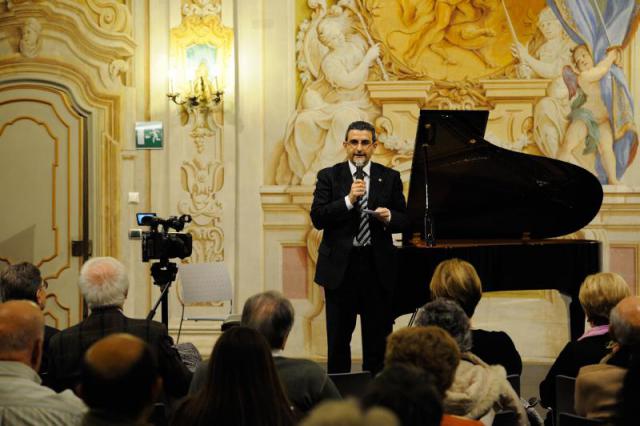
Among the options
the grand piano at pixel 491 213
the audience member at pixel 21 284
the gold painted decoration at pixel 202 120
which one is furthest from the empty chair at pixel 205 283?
the audience member at pixel 21 284

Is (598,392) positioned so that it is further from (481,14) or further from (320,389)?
(481,14)

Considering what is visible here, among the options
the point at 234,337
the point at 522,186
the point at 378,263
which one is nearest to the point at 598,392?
the point at 234,337

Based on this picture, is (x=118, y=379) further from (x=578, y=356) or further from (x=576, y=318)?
(x=576, y=318)

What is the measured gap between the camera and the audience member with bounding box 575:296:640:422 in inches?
115

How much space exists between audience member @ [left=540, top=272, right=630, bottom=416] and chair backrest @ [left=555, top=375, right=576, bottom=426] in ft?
1.04

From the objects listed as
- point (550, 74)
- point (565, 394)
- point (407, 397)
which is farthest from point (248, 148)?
point (407, 397)

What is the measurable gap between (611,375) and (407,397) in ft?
4.10

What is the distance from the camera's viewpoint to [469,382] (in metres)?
2.82

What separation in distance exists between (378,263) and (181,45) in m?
3.05

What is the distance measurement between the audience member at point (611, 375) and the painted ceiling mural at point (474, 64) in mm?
4191

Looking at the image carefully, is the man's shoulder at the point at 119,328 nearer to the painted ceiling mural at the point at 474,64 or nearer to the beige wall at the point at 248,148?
the beige wall at the point at 248,148

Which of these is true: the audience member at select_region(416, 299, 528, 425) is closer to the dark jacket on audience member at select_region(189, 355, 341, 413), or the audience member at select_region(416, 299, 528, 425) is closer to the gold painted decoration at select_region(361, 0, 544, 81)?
the dark jacket on audience member at select_region(189, 355, 341, 413)

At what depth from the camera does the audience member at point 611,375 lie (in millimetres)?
2926

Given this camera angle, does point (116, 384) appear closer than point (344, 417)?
No
